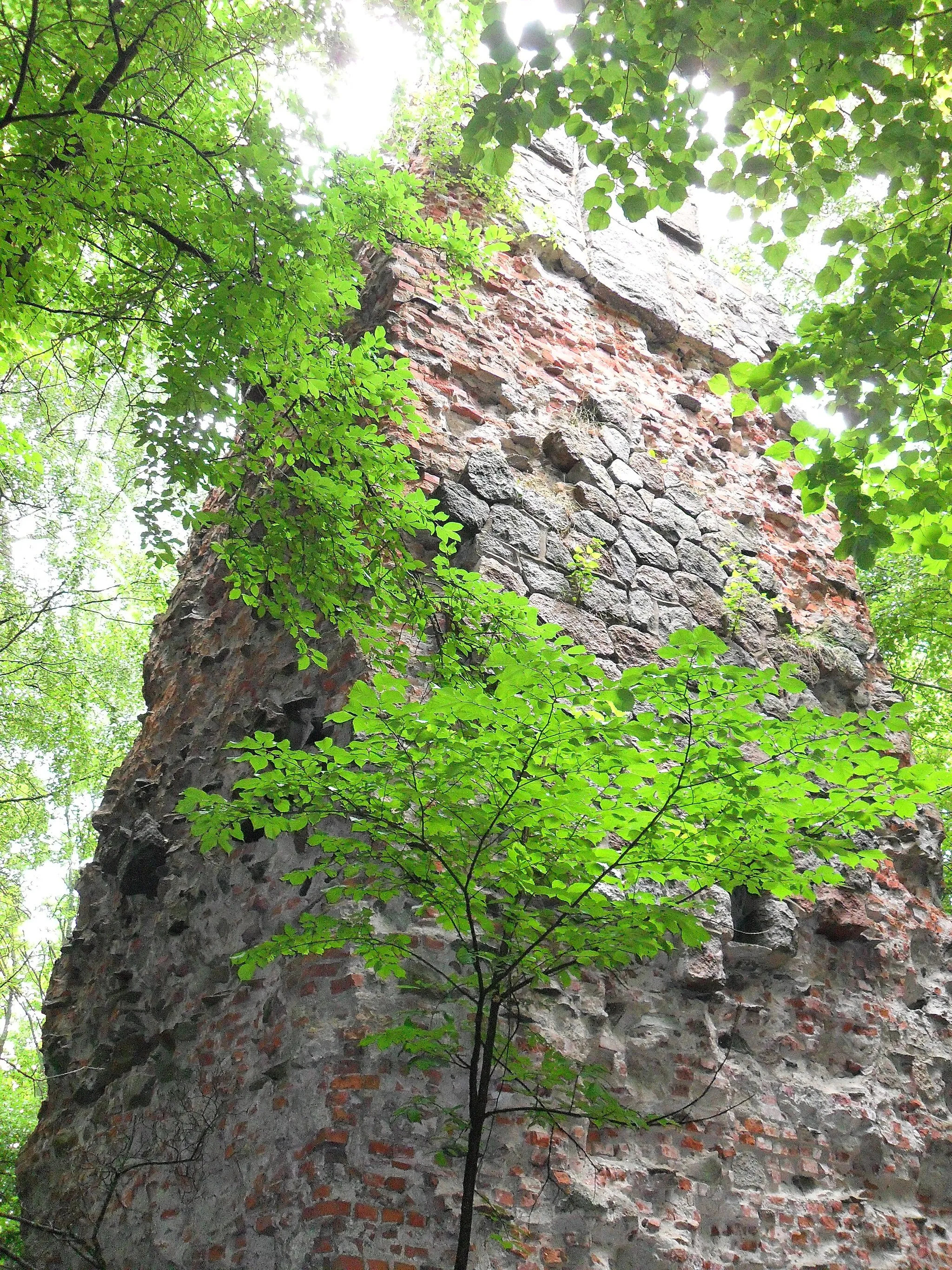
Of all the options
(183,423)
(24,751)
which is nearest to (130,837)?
(183,423)

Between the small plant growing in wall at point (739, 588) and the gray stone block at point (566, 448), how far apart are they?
1.08 m

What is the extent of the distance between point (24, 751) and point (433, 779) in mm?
11487

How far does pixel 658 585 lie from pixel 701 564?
505mm

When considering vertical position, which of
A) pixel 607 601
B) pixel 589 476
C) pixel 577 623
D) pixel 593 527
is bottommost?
pixel 577 623

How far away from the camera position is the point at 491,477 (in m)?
5.23

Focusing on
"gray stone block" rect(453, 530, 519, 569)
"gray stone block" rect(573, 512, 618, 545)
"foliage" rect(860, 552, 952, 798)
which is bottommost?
"gray stone block" rect(453, 530, 519, 569)

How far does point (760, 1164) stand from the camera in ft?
14.2

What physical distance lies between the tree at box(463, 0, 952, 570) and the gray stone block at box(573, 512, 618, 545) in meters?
1.61

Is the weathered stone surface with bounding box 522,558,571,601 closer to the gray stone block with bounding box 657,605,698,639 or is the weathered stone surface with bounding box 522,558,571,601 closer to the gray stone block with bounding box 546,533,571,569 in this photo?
the gray stone block with bounding box 546,533,571,569

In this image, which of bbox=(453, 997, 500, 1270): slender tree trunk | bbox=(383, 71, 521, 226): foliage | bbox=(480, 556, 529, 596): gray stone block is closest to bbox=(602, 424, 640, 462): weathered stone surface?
bbox=(480, 556, 529, 596): gray stone block

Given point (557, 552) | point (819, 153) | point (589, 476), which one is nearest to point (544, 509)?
point (557, 552)

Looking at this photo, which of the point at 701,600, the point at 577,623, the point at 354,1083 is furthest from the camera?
the point at 701,600

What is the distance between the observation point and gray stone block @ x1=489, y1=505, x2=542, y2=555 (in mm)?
5113

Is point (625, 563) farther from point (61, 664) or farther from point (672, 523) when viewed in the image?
point (61, 664)
